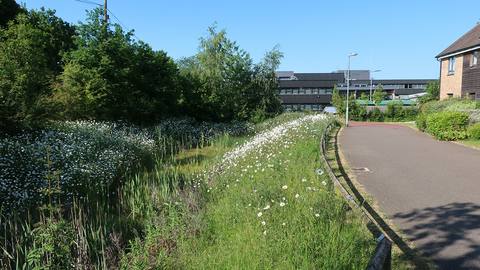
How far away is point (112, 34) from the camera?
48.5 ft

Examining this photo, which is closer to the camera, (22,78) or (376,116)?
(22,78)

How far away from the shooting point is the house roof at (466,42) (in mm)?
23353

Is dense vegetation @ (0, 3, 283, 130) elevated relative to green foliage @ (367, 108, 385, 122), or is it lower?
elevated

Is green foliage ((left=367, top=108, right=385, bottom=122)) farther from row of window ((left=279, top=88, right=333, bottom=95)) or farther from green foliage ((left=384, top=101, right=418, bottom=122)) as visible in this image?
row of window ((left=279, top=88, right=333, bottom=95))

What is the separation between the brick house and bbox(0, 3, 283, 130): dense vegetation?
14983 mm

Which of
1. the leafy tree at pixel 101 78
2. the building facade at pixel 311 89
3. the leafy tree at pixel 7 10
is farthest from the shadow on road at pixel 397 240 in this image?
the building facade at pixel 311 89

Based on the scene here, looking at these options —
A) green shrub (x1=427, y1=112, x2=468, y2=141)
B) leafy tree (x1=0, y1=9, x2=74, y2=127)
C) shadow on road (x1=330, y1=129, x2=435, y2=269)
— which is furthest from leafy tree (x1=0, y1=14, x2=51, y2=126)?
green shrub (x1=427, y1=112, x2=468, y2=141)

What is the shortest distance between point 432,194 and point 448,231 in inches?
79.8

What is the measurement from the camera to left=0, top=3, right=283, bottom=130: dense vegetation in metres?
10.9

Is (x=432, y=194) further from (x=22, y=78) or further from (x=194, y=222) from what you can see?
(x=22, y=78)

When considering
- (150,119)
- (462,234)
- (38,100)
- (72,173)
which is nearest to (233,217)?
(462,234)

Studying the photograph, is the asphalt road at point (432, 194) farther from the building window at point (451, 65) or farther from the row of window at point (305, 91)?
the row of window at point (305, 91)

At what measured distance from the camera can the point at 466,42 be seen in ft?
81.9

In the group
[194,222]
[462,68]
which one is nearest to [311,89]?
[462,68]
